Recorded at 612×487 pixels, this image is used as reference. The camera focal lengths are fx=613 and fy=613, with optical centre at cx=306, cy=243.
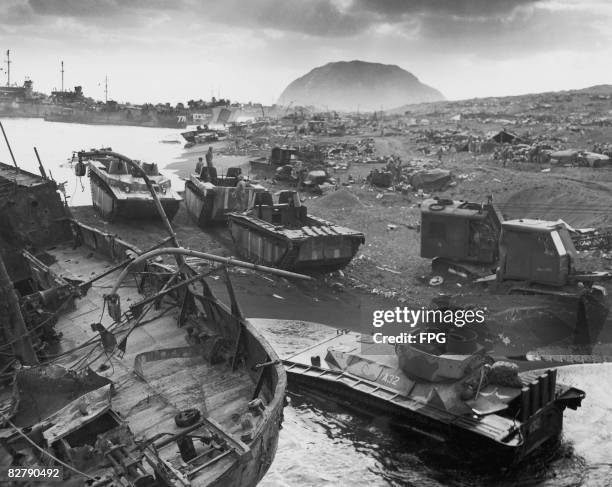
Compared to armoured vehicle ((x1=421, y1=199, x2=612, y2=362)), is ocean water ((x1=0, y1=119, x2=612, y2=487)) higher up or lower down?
lower down

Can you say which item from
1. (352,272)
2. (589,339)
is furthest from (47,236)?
(589,339)

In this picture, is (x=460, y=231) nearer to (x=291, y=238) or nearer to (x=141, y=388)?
(x=291, y=238)

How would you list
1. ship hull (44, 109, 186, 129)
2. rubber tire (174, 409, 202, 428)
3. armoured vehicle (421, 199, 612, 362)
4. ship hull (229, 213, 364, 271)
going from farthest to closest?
ship hull (44, 109, 186, 129), ship hull (229, 213, 364, 271), armoured vehicle (421, 199, 612, 362), rubber tire (174, 409, 202, 428)

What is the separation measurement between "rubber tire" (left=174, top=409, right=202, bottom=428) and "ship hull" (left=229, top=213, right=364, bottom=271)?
8.99 meters

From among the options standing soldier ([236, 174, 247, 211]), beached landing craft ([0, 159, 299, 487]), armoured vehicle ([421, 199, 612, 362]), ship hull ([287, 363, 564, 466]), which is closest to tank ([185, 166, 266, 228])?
standing soldier ([236, 174, 247, 211])

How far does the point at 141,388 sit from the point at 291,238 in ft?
26.2

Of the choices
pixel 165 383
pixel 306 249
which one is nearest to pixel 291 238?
pixel 306 249

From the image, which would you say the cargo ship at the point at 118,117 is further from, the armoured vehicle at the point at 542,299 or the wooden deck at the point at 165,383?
the wooden deck at the point at 165,383

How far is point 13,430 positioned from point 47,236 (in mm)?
9056

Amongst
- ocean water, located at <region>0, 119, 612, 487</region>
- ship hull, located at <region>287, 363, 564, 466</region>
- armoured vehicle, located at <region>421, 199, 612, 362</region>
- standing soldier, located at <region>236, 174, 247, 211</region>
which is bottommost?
ocean water, located at <region>0, 119, 612, 487</region>

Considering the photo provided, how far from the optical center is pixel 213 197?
22.9 meters

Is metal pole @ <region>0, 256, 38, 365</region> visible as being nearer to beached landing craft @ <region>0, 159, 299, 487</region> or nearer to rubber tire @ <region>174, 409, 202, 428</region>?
beached landing craft @ <region>0, 159, 299, 487</region>

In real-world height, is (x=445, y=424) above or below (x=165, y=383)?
below

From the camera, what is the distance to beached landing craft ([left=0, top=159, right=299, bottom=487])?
6.87m
